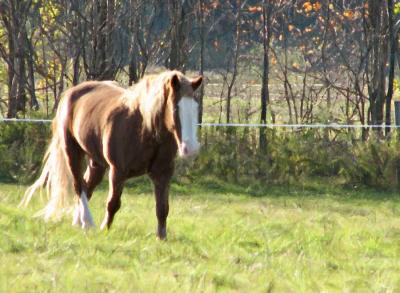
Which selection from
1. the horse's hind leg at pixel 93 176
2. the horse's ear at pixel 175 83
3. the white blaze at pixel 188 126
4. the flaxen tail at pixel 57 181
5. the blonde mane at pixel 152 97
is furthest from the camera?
the horse's hind leg at pixel 93 176

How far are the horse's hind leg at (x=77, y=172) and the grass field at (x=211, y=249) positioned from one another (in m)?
0.24

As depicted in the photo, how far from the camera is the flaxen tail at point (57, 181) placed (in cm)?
1069

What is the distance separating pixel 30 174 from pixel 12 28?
388 cm

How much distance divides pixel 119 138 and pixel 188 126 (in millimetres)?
1196

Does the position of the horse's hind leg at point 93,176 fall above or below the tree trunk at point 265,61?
below

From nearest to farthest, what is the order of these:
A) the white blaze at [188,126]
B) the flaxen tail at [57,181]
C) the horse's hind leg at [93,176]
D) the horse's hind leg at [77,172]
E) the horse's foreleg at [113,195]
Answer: the white blaze at [188,126], the horse's foreleg at [113,195], the horse's hind leg at [77,172], the flaxen tail at [57,181], the horse's hind leg at [93,176]

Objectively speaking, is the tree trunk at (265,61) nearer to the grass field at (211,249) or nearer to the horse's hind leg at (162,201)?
the grass field at (211,249)

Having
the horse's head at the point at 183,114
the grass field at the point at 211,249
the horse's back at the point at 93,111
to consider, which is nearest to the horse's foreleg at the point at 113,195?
the grass field at the point at 211,249

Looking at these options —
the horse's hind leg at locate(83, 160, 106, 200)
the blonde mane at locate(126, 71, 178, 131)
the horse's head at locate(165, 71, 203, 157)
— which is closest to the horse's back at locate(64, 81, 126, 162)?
the blonde mane at locate(126, 71, 178, 131)

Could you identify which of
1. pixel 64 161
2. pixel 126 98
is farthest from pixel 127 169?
pixel 64 161

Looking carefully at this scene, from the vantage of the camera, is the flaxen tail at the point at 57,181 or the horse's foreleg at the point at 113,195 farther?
the flaxen tail at the point at 57,181

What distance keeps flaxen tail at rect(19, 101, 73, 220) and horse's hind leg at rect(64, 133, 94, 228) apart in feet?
0.32

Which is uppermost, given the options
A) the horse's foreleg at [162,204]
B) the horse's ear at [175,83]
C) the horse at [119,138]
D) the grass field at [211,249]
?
the horse's ear at [175,83]

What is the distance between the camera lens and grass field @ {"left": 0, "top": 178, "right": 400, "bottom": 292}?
6.48 metres
